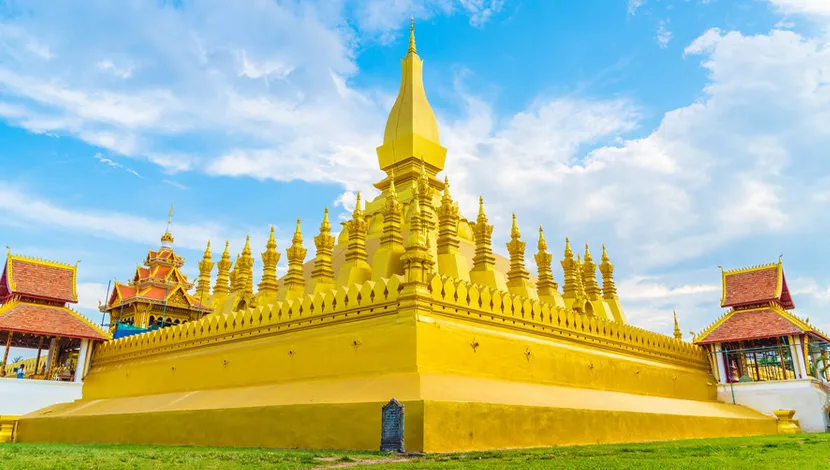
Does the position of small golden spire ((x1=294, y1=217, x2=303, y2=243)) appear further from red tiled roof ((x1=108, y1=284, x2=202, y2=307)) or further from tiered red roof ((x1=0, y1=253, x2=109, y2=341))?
red tiled roof ((x1=108, y1=284, x2=202, y2=307))

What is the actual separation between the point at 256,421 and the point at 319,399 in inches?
64.0

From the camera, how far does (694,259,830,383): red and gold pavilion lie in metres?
19.4

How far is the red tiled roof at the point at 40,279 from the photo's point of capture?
18922 mm

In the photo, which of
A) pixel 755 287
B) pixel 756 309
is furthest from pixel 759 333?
pixel 755 287

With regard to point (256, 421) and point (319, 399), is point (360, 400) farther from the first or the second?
point (256, 421)

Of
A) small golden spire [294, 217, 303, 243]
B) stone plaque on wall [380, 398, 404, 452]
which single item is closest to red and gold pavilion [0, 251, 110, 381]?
small golden spire [294, 217, 303, 243]

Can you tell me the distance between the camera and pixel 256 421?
11852 mm

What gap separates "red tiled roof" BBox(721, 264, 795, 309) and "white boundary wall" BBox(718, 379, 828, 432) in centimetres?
300

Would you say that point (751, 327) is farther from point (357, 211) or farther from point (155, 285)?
point (155, 285)

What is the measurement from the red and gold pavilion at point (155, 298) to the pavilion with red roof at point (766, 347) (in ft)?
77.7

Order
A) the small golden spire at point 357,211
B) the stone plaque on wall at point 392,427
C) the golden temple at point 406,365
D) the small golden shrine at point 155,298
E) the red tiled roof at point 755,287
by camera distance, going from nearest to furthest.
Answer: the stone plaque on wall at point 392,427
the golden temple at point 406,365
the small golden spire at point 357,211
the red tiled roof at point 755,287
the small golden shrine at point 155,298

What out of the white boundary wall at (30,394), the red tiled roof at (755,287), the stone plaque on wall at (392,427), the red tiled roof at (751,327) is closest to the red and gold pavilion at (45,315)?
the white boundary wall at (30,394)

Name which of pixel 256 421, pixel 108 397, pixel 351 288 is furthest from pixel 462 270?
pixel 108 397

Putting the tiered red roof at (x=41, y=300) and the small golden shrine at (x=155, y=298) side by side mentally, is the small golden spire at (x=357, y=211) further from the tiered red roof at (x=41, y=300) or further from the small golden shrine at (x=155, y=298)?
the small golden shrine at (x=155, y=298)
